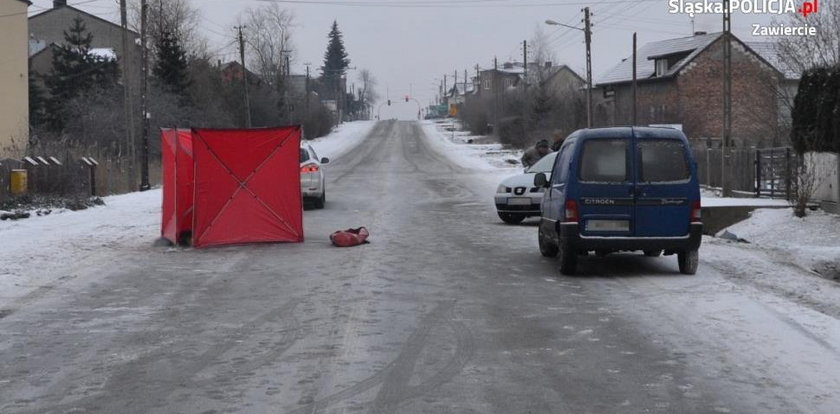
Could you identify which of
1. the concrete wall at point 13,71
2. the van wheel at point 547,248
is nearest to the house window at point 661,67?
the concrete wall at point 13,71

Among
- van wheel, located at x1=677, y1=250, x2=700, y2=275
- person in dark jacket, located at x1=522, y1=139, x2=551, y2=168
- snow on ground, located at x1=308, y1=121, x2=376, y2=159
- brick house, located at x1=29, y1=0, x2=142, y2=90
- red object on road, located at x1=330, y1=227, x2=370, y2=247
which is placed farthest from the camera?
brick house, located at x1=29, y1=0, x2=142, y2=90

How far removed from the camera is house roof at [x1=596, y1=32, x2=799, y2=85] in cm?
6538

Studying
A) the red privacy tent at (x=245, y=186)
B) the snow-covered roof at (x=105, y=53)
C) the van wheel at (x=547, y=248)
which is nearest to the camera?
the van wheel at (x=547, y=248)

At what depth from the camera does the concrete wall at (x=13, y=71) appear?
49.3 meters

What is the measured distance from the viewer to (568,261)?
1207 cm

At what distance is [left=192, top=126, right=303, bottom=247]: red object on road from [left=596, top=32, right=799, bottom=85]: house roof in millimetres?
53065

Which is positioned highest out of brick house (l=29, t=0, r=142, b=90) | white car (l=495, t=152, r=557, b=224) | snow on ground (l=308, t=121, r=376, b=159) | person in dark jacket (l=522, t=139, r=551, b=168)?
brick house (l=29, t=0, r=142, b=90)

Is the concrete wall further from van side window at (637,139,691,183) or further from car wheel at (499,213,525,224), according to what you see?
van side window at (637,139,691,183)

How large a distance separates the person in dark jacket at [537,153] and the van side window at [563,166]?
35.2 ft

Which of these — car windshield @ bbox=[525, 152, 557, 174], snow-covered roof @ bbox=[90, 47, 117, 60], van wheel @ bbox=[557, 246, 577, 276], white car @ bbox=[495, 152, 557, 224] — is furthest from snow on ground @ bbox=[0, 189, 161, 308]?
snow-covered roof @ bbox=[90, 47, 117, 60]

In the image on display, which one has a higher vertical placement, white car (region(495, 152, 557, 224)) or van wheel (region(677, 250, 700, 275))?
white car (region(495, 152, 557, 224))

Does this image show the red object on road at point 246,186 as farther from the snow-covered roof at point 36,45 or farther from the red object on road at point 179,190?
the snow-covered roof at point 36,45

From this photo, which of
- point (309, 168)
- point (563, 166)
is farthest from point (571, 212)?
point (309, 168)

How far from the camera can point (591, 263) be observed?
1351 centimetres
